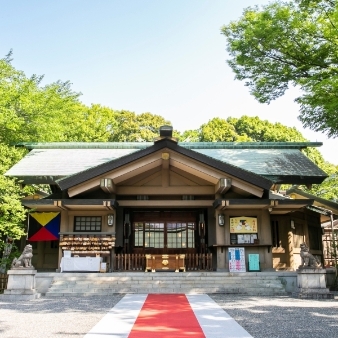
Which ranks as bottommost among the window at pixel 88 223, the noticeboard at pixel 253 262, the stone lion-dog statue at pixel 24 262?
the noticeboard at pixel 253 262

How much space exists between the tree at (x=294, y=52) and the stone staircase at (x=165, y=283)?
→ 623 cm

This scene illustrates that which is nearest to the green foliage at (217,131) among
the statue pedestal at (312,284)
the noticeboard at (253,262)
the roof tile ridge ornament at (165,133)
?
the roof tile ridge ornament at (165,133)

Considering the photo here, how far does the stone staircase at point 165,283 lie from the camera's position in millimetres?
10516

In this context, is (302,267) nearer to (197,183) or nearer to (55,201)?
(197,183)

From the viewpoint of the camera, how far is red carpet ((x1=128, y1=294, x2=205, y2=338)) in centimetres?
527

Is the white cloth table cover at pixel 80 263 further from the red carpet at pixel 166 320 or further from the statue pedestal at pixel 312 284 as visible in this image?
the statue pedestal at pixel 312 284

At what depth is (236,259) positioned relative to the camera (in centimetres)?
1266

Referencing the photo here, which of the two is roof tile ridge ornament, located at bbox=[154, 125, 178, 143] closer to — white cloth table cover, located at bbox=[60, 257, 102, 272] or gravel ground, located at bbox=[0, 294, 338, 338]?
white cloth table cover, located at bbox=[60, 257, 102, 272]

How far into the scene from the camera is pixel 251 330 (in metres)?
5.54

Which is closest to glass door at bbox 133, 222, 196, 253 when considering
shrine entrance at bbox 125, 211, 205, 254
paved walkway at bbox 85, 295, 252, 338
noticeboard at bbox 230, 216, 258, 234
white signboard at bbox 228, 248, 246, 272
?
shrine entrance at bbox 125, 211, 205, 254

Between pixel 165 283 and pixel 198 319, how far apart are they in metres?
4.55

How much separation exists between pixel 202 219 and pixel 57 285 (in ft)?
21.8

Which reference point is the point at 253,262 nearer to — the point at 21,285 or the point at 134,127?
the point at 21,285

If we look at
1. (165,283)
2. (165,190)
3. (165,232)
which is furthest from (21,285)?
(165,232)
